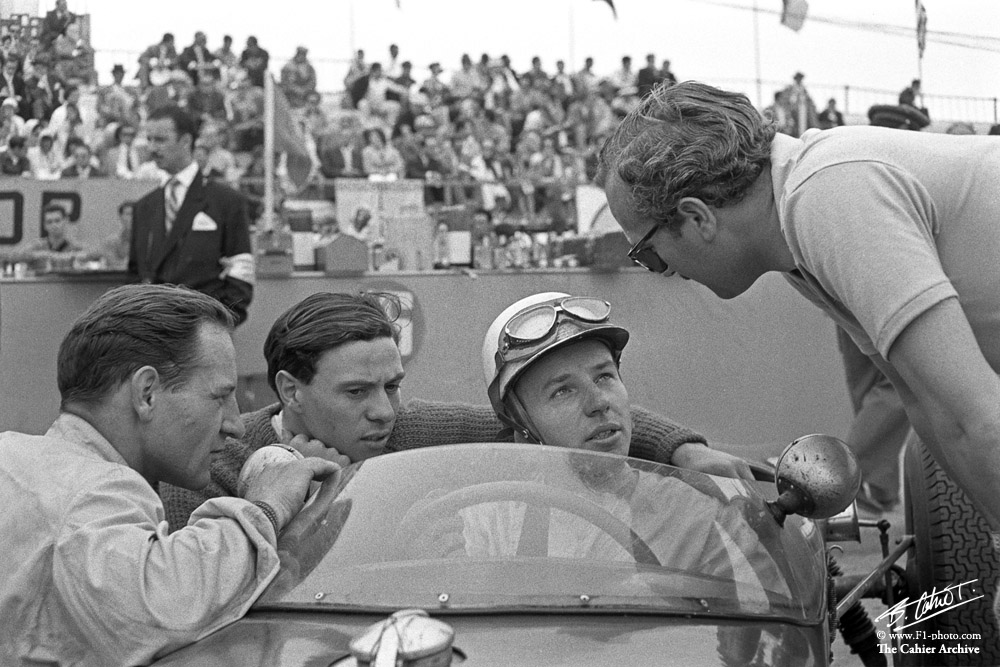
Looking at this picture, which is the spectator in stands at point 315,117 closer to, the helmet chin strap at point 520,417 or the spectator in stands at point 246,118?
the spectator in stands at point 246,118

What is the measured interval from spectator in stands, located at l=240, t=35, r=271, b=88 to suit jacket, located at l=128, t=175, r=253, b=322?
907cm

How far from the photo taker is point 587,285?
8.62 meters

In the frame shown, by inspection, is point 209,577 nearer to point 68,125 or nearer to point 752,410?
point 752,410

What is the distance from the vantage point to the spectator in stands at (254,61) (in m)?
16.6

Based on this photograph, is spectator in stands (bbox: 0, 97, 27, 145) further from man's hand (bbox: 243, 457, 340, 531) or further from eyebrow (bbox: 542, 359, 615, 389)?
man's hand (bbox: 243, 457, 340, 531)

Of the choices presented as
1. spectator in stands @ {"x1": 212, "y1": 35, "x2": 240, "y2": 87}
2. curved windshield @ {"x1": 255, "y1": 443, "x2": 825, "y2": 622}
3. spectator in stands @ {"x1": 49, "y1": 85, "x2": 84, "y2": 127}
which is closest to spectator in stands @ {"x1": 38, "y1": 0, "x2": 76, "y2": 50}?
spectator in stands @ {"x1": 49, "y1": 85, "x2": 84, "y2": 127}

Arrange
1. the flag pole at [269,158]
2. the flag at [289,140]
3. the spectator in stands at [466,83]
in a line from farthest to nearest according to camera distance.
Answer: the spectator in stands at [466,83] < the flag at [289,140] < the flag pole at [269,158]

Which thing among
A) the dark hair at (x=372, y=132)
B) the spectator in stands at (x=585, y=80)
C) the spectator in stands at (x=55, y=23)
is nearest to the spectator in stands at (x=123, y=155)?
the spectator in stands at (x=55, y=23)

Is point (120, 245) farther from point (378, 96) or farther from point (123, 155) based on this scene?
point (378, 96)

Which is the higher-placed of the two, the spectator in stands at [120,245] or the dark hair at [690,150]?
the dark hair at [690,150]

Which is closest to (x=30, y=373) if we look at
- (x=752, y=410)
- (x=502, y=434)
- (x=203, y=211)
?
(x=203, y=211)

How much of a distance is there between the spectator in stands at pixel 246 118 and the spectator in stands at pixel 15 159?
8.53 feet

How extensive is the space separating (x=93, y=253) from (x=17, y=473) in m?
6.26

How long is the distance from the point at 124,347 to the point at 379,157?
45.0 feet
